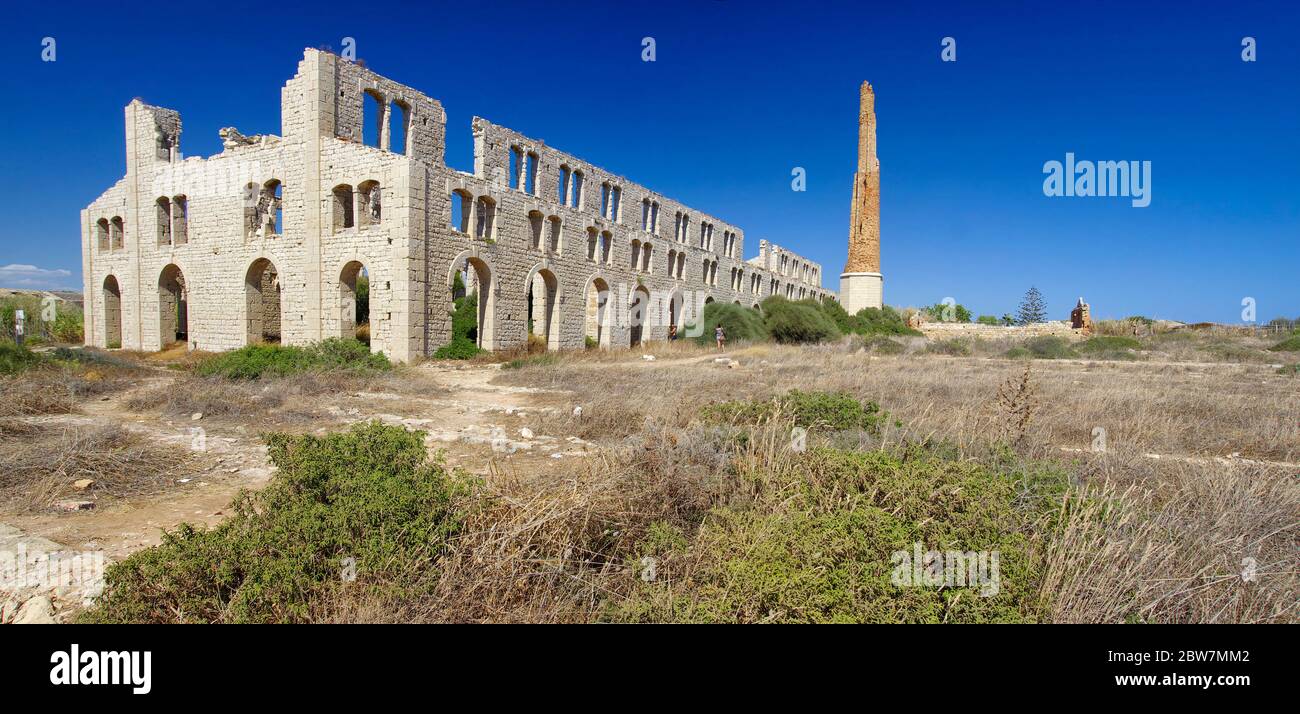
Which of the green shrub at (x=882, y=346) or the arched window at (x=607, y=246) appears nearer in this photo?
the green shrub at (x=882, y=346)

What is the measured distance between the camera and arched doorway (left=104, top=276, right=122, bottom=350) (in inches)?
876

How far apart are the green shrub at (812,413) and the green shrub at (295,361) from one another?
984 centimetres

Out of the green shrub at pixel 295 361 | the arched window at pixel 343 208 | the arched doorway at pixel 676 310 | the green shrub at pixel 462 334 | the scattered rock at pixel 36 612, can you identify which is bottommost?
the scattered rock at pixel 36 612

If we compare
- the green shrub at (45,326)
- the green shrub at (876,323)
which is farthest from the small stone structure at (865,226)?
the green shrub at (45,326)

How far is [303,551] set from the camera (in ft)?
9.26

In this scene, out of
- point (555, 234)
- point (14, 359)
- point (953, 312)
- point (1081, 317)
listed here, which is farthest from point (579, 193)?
point (953, 312)

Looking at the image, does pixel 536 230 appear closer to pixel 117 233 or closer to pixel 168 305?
pixel 168 305

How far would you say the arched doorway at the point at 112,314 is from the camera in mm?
22258

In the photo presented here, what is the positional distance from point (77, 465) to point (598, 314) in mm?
21178

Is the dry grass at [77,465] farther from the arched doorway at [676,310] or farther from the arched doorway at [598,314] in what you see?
the arched doorway at [676,310]

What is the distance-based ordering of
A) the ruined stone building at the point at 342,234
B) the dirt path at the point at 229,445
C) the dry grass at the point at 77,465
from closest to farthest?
the dirt path at the point at 229,445
the dry grass at the point at 77,465
the ruined stone building at the point at 342,234

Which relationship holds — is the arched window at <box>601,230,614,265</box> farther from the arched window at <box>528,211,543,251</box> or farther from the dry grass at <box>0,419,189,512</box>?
the dry grass at <box>0,419,189,512</box>
